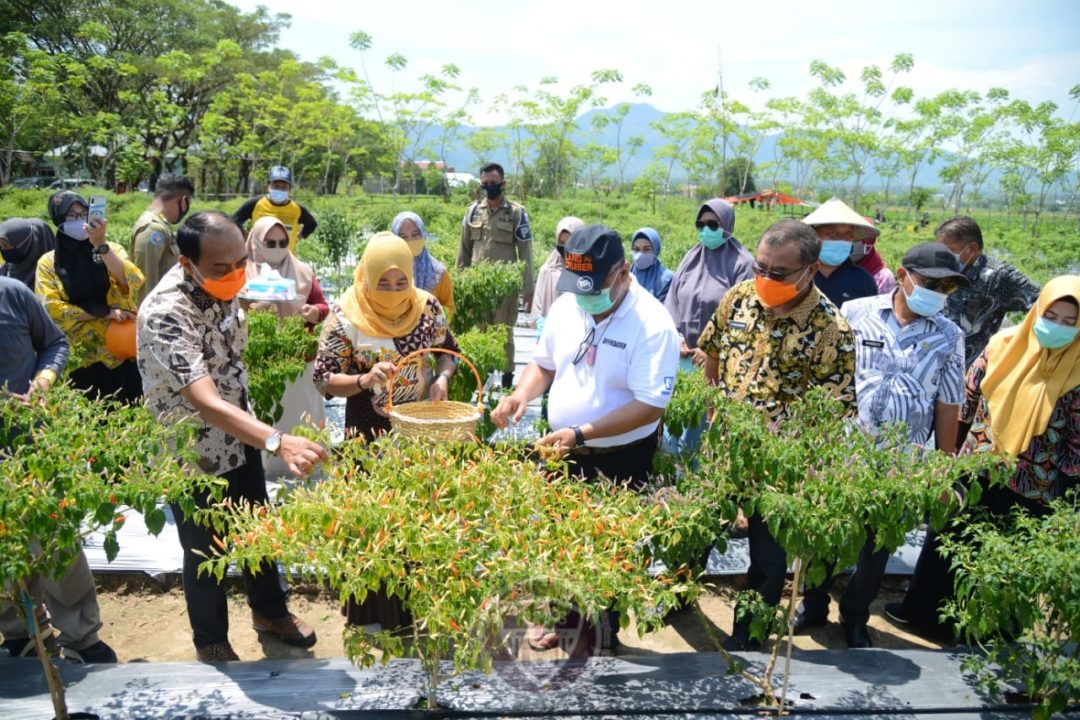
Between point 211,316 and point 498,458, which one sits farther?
point 211,316

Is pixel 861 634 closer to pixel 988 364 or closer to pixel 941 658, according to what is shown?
pixel 941 658

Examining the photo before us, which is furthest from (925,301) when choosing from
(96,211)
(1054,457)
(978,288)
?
(96,211)

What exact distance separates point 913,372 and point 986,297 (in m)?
1.98

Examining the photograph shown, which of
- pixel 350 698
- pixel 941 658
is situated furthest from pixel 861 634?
pixel 350 698

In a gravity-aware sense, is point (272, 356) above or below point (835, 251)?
below

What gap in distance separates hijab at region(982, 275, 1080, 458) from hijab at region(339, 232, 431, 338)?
2449mm

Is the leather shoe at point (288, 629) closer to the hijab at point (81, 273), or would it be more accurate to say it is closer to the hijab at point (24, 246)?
the hijab at point (81, 273)

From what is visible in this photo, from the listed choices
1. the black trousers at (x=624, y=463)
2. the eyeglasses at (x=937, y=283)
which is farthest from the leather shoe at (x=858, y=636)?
the eyeglasses at (x=937, y=283)

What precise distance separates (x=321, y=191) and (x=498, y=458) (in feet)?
139

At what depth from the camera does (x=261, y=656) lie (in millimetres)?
3273

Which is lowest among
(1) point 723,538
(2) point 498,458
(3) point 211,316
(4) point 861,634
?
(4) point 861,634

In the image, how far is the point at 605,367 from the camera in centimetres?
291

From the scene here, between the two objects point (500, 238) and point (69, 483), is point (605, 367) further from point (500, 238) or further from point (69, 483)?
point (500, 238)

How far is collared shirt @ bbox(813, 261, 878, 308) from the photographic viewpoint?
430 cm
